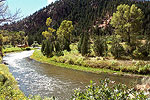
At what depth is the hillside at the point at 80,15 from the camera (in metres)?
94.9

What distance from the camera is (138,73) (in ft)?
72.9

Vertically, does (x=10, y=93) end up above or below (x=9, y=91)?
below

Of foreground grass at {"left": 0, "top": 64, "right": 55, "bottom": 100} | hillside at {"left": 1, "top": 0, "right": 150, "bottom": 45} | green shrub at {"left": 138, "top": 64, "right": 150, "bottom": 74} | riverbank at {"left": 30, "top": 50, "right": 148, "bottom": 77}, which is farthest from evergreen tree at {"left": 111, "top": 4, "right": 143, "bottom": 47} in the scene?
hillside at {"left": 1, "top": 0, "right": 150, "bottom": 45}

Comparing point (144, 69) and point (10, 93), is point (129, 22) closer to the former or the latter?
point (144, 69)

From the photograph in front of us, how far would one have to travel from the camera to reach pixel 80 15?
130875 mm

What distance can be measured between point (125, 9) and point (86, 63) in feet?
51.7

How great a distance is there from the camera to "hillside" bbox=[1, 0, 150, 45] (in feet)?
311

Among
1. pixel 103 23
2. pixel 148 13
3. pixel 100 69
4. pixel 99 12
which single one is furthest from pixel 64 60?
pixel 99 12

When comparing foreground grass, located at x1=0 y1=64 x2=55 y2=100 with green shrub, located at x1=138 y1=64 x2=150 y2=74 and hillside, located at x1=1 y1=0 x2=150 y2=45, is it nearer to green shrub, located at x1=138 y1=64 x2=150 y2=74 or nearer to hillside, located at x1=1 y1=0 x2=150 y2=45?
green shrub, located at x1=138 y1=64 x2=150 y2=74

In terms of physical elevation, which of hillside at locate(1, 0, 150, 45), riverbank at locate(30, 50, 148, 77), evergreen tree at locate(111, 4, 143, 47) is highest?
hillside at locate(1, 0, 150, 45)

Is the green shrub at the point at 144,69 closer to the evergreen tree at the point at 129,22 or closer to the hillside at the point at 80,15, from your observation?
the evergreen tree at the point at 129,22

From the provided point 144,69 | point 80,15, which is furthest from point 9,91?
point 80,15

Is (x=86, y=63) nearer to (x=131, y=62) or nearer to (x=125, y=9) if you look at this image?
(x=131, y=62)

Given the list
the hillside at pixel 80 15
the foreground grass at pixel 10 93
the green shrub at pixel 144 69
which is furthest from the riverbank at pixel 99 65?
the hillside at pixel 80 15
